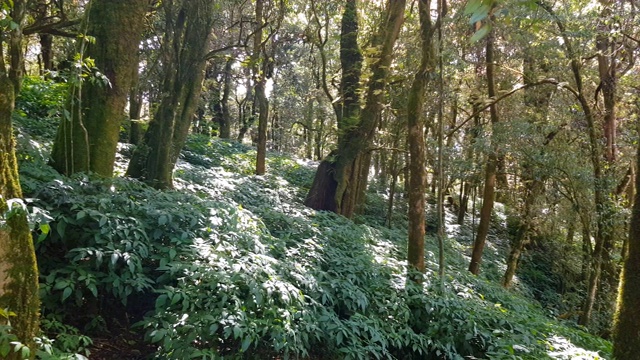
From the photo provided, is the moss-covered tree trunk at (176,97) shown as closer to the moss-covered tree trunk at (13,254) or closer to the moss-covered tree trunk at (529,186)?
the moss-covered tree trunk at (13,254)

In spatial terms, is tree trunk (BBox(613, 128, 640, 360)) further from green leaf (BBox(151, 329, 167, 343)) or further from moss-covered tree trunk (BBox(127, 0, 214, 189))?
moss-covered tree trunk (BBox(127, 0, 214, 189))

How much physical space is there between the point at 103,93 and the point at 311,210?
Result: 15.2ft

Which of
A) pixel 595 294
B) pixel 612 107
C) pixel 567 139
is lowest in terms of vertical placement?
pixel 595 294

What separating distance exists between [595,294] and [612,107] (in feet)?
14.7

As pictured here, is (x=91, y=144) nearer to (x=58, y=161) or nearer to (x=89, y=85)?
(x=58, y=161)

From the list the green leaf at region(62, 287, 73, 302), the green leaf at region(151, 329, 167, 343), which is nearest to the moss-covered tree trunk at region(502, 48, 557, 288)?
the green leaf at region(151, 329, 167, 343)

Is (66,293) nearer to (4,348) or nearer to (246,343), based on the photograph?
(4,348)

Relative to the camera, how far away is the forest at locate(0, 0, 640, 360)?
11.2ft

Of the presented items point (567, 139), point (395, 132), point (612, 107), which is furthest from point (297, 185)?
point (612, 107)

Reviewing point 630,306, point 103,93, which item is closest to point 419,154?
point 630,306

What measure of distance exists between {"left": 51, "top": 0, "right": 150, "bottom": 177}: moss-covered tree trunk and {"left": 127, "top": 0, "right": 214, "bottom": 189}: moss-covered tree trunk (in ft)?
4.25

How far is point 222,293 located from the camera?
3684 mm

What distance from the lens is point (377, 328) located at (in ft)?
15.2

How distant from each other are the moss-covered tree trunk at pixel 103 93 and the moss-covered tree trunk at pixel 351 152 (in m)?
5.60
